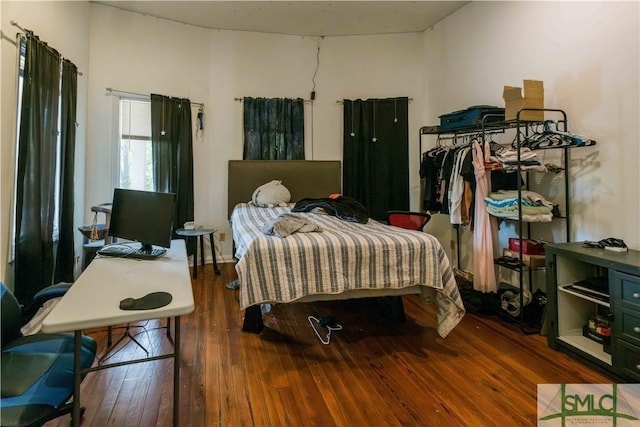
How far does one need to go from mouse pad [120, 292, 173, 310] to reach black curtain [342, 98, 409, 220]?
3.82m

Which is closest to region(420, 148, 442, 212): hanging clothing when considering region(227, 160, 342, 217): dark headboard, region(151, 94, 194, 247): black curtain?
region(227, 160, 342, 217): dark headboard

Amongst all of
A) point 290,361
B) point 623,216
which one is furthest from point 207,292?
point 623,216

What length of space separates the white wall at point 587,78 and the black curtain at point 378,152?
129 cm

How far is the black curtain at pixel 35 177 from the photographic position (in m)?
2.46

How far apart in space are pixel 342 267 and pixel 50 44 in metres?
3.12

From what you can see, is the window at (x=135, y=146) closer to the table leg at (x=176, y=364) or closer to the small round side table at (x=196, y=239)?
the small round side table at (x=196, y=239)

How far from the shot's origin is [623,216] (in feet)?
8.35

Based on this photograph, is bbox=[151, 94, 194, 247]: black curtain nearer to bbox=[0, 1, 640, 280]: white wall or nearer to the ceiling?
bbox=[0, 1, 640, 280]: white wall

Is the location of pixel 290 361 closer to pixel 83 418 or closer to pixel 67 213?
pixel 83 418

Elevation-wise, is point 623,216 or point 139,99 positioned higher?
point 139,99

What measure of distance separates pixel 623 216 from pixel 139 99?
500 cm

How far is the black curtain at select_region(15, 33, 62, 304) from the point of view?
2455mm

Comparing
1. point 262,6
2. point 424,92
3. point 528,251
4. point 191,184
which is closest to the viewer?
point 528,251

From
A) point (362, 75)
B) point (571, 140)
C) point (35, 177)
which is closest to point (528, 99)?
point (571, 140)
